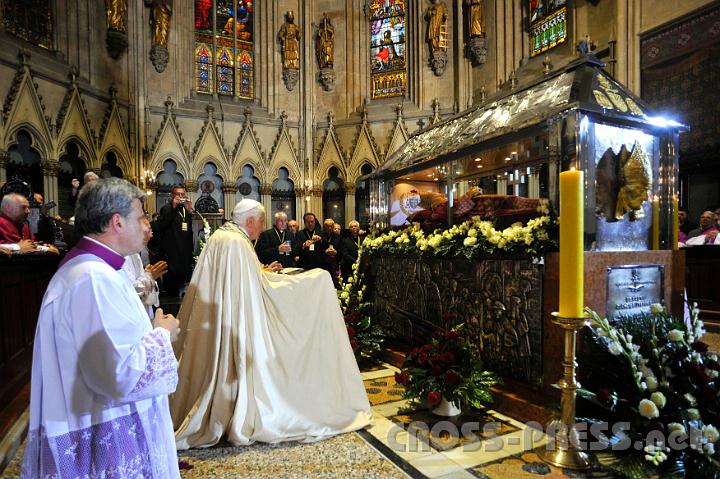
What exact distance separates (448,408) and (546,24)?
12086mm

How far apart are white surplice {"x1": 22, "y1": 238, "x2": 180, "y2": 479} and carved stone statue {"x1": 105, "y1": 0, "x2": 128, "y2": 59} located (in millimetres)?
13777

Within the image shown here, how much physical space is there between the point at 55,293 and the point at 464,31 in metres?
15.0

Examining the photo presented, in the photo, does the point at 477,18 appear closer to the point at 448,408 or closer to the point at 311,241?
the point at 311,241

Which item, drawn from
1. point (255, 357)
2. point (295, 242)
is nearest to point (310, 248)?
point (295, 242)

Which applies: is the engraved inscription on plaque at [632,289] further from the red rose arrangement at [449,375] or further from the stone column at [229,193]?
the stone column at [229,193]

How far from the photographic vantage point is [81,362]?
1352 millimetres

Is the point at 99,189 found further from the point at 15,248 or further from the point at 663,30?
the point at 663,30

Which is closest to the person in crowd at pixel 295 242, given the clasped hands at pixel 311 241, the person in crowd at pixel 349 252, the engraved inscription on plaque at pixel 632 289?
the clasped hands at pixel 311 241

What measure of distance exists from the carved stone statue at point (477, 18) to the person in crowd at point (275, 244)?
9.57m

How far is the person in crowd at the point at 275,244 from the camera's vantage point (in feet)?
23.9

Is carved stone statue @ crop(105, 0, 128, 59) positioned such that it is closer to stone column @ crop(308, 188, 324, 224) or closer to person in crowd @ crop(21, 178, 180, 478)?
stone column @ crop(308, 188, 324, 224)

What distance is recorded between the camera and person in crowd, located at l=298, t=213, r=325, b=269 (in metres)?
7.91

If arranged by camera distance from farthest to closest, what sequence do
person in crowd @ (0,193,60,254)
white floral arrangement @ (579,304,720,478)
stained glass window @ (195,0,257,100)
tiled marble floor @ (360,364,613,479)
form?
stained glass window @ (195,0,257,100) → person in crowd @ (0,193,60,254) → tiled marble floor @ (360,364,613,479) → white floral arrangement @ (579,304,720,478)

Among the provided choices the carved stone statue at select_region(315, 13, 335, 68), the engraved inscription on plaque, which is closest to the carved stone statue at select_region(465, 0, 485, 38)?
the carved stone statue at select_region(315, 13, 335, 68)
